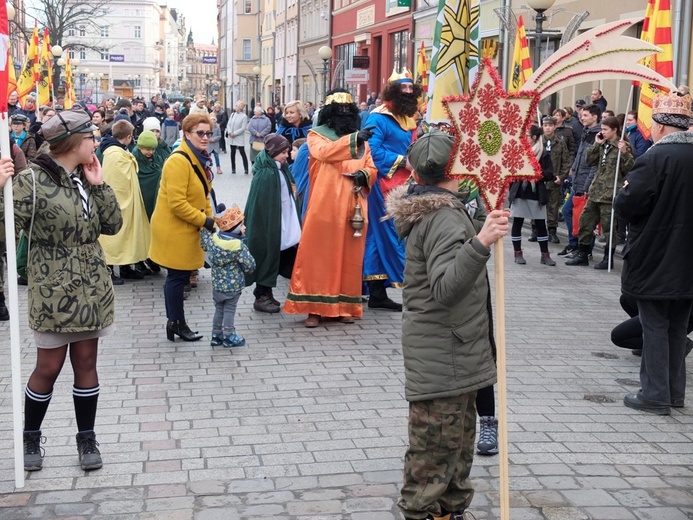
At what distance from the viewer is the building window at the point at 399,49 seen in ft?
116

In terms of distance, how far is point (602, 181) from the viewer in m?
11.9

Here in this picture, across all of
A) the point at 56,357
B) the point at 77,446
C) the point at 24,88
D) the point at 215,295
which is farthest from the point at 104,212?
the point at 24,88

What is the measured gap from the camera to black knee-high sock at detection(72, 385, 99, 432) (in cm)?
501

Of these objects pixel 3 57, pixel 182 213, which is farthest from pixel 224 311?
pixel 3 57

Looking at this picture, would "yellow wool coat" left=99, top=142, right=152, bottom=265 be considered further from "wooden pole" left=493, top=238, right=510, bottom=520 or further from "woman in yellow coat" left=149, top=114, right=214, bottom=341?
"wooden pole" left=493, top=238, right=510, bottom=520

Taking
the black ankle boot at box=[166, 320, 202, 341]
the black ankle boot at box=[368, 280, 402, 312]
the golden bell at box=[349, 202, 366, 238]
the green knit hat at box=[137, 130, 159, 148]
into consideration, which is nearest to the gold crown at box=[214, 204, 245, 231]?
the black ankle boot at box=[166, 320, 202, 341]

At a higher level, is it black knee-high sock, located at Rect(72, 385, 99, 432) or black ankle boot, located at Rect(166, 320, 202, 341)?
black knee-high sock, located at Rect(72, 385, 99, 432)

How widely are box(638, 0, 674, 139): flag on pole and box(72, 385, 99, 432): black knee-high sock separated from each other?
7.71 m

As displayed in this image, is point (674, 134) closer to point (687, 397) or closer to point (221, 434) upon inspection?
point (687, 397)

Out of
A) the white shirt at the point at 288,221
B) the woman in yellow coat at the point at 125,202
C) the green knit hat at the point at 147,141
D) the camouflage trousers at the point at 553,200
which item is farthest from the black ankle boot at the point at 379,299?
the camouflage trousers at the point at 553,200

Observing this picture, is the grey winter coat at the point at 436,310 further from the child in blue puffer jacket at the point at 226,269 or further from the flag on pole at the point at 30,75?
the flag on pole at the point at 30,75

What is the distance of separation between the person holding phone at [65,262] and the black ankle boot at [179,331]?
110 inches

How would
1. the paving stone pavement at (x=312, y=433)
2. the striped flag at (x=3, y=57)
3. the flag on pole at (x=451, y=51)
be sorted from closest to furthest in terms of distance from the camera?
the paving stone pavement at (x=312, y=433) < the striped flag at (x=3, y=57) < the flag on pole at (x=451, y=51)

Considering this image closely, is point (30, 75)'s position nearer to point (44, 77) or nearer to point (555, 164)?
point (44, 77)
